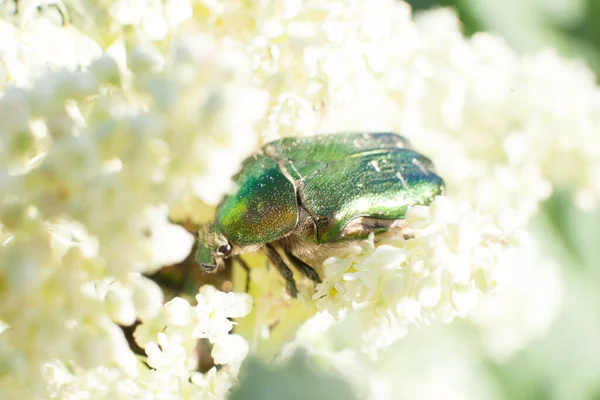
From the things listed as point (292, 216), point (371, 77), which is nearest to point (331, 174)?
point (292, 216)

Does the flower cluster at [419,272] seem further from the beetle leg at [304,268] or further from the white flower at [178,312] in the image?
the white flower at [178,312]

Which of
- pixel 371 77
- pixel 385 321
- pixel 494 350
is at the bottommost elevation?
pixel 494 350

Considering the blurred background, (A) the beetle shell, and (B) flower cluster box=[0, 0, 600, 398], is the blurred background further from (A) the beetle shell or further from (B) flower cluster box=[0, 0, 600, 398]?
(A) the beetle shell


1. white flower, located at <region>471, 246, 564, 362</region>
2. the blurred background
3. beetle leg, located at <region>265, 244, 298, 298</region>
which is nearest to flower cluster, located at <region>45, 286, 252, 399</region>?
beetle leg, located at <region>265, 244, 298, 298</region>

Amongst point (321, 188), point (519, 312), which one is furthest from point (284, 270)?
point (519, 312)

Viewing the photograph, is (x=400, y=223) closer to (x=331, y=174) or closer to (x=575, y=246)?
(x=331, y=174)

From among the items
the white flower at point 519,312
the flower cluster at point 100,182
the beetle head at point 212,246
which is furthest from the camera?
the white flower at point 519,312

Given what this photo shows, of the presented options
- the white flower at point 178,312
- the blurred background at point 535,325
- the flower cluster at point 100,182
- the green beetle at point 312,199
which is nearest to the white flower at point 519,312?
the blurred background at point 535,325

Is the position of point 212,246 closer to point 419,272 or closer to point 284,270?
point 284,270
